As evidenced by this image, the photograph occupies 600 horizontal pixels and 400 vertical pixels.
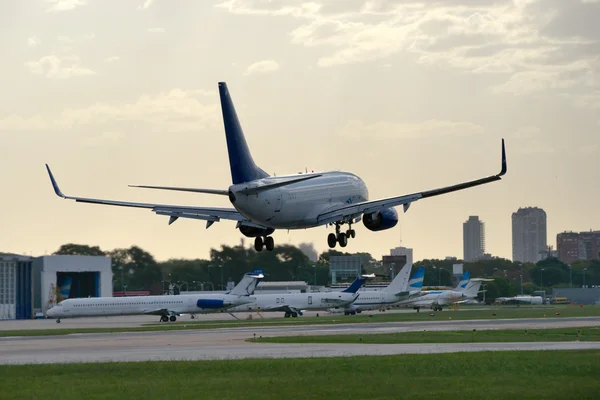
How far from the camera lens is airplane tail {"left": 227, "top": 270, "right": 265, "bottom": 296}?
541 feet

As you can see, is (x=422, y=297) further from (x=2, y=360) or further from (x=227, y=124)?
(x=227, y=124)

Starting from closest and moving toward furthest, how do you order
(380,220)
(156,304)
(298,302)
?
(380,220)
(156,304)
(298,302)

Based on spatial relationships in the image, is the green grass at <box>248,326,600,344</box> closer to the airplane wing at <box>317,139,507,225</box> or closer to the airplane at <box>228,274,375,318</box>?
the airplane wing at <box>317,139,507,225</box>

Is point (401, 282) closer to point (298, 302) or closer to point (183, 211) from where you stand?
point (298, 302)

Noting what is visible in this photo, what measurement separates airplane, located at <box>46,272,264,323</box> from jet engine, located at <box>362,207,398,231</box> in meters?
99.2

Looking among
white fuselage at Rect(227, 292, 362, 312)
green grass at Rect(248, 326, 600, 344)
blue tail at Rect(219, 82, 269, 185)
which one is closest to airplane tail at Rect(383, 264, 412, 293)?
white fuselage at Rect(227, 292, 362, 312)

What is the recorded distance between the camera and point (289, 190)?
61656mm

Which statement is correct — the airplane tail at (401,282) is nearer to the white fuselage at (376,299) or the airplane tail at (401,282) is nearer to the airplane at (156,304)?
the white fuselage at (376,299)

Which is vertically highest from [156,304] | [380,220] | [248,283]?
[380,220]

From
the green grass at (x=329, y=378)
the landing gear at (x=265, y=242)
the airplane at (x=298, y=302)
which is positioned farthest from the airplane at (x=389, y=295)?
the landing gear at (x=265, y=242)

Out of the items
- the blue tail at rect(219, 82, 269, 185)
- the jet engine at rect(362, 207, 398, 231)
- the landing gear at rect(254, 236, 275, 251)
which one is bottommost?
A: the landing gear at rect(254, 236, 275, 251)

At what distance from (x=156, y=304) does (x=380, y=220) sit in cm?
10211

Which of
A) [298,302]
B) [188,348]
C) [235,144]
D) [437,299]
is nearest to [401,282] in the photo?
[298,302]

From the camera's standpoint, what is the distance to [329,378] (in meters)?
56.4
